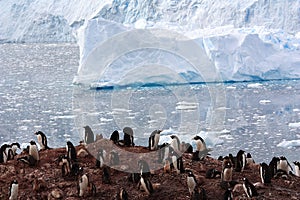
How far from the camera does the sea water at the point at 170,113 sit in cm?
1157

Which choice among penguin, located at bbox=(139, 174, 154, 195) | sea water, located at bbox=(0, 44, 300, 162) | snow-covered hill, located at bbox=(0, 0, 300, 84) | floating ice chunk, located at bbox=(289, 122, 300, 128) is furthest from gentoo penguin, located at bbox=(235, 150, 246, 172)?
snow-covered hill, located at bbox=(0, 0, 300, 84)

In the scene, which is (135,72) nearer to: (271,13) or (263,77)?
(263,77)

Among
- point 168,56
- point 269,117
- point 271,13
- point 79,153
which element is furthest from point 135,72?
point 79,153

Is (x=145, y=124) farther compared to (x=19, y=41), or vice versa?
(x=19, y=41)

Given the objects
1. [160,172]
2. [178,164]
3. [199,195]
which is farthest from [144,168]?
[199,195]

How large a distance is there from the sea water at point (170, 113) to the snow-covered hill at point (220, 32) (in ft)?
2.53

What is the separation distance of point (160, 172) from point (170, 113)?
9.11 meters

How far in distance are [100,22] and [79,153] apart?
46.8ft

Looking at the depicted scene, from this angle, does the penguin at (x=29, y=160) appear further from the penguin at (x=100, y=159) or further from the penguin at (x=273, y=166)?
the penguin at (x=273, y=166)

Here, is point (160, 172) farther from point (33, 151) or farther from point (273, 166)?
point (33, 151)

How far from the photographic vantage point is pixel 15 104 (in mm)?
17297

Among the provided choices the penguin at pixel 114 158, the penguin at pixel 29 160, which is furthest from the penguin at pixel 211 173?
the penguin at pixel 29 160

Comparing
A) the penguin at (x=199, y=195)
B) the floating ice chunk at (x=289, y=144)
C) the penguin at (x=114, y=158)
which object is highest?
the penguin at (x=114, y=158)

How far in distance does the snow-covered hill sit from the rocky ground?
12365mm
